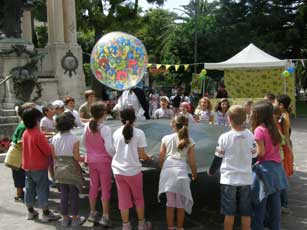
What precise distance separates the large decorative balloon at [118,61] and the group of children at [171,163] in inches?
59.1

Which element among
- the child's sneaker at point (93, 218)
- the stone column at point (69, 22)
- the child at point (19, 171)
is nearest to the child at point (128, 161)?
the child's sneaker at point (93, 218)

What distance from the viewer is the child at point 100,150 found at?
5.38 meters

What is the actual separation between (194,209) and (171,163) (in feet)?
5.29

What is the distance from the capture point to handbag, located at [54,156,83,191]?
5477 mm

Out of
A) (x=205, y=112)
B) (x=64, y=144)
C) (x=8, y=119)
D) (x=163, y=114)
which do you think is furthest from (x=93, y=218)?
(x=8, y=119)

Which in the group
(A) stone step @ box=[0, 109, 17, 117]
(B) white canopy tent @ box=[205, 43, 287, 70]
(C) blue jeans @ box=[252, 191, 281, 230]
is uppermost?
(B) white canopy tent @ box=[205, 43, 287, 70]

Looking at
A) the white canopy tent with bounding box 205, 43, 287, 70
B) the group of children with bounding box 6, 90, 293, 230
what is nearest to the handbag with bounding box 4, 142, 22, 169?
the group of children with bounding box 6, 90, 293, 230

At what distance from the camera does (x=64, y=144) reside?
5504 mm

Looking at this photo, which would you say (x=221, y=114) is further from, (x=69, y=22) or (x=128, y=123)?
(x=69, y=22)

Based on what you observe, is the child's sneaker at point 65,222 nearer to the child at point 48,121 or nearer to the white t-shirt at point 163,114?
the child at point 48,121

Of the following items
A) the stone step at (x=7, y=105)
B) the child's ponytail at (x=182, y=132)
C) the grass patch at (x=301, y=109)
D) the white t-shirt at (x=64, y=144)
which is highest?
the child's ponytail at (x=182, y=132)

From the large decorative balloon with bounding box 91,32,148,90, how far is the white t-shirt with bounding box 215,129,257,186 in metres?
2.76

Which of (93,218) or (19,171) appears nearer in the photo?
(93,218)

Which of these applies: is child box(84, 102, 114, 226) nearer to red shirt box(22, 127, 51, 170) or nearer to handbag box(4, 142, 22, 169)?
red shirt box(22, 127, 51, 170)
